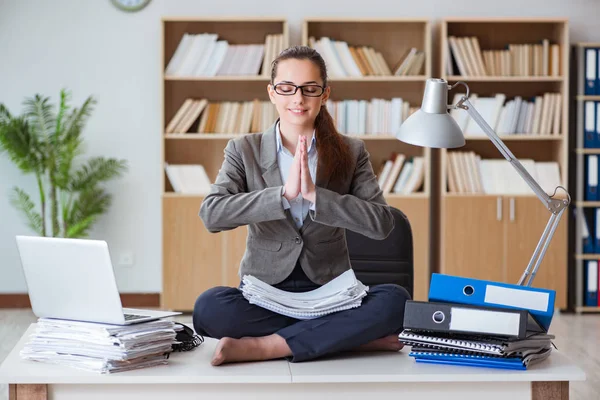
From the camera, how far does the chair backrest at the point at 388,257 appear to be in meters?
2.98

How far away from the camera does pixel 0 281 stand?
5492 mm

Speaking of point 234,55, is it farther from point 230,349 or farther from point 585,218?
point 230,349

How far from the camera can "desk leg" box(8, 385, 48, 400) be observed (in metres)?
1.82

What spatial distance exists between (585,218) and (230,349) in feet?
13.0

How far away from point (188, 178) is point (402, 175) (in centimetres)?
133

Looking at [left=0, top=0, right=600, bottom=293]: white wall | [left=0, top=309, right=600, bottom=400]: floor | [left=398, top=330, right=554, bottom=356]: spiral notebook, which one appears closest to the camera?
[left=398, top=330, right=554, bottom=356]: spiral notebook

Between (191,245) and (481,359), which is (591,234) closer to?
(191,245)

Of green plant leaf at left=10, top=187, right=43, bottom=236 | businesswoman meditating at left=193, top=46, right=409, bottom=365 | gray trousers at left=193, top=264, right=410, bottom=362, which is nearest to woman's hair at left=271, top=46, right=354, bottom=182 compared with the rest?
businesswoman meditating at left=193, top=46, right=409, bottom=365

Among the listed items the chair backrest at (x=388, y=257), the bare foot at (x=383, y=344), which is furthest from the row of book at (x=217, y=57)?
the bare foot at (x=383, y=344)

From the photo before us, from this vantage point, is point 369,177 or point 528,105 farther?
point 528,105

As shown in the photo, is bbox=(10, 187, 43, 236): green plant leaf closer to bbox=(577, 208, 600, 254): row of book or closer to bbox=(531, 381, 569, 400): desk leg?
bbox=(577, 208, 600, 254): row of book

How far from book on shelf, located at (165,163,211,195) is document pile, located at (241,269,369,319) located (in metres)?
3.09

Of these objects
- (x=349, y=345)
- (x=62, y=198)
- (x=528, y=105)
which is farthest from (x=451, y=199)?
(x=349, y=345)

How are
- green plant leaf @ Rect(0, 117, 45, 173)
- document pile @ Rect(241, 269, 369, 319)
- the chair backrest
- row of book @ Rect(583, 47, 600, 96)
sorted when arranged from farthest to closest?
row of book @ Rect(583, 47, 600, 96), green plant leaf @ Rect(0, 117, 45, 173), the chair backrest, document pile @ Rect(241, 269, 369, 319)
